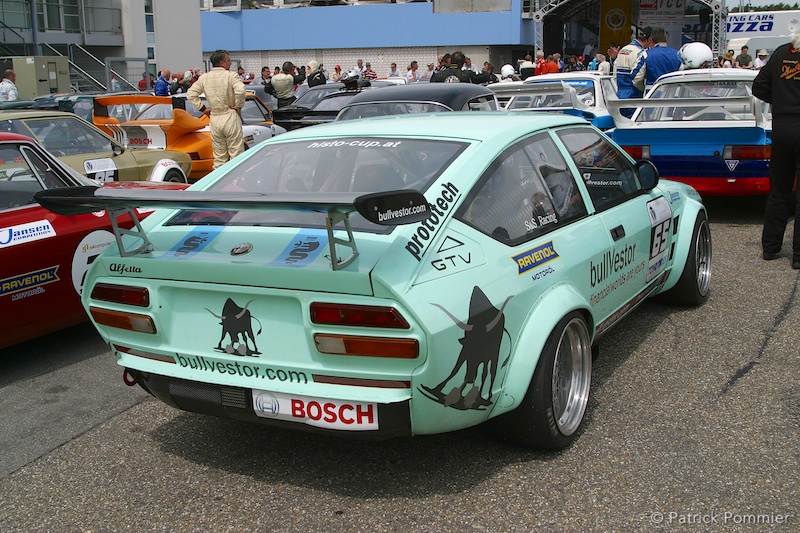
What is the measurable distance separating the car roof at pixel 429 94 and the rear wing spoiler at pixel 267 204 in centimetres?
615

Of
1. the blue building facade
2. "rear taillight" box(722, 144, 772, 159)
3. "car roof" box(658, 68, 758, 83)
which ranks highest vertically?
the blue building facade

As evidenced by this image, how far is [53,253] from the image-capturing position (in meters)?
5.03

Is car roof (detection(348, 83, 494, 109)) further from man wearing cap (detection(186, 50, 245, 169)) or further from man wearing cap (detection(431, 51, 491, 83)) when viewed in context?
man wearing cap (detection(431, 51, 491, 83))

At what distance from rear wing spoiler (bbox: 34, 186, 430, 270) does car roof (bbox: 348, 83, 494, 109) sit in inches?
242

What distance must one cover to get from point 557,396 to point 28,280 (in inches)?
127

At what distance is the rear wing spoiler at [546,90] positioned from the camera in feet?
36.6

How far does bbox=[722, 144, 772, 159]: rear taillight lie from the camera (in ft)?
26.7

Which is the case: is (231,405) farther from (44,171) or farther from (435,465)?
(44,171)

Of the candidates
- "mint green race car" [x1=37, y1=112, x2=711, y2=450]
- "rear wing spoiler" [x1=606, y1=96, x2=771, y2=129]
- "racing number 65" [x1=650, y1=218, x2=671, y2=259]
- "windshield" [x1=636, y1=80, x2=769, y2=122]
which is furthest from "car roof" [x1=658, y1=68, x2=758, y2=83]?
"mint green race car" [x1=37, y1=112, x2=711, y2=450]

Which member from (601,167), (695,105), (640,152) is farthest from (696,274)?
(695,105)

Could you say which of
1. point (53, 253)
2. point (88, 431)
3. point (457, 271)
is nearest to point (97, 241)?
point (53, 253)

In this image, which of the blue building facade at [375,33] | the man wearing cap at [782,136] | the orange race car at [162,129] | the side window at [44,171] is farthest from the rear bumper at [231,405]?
the blue building facade at [375,33]

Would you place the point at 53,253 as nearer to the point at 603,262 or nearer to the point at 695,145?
the point at 603,262

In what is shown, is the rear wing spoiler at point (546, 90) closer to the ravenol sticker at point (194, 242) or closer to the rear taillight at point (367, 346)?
the ravenol sticker at point (194, 242)
